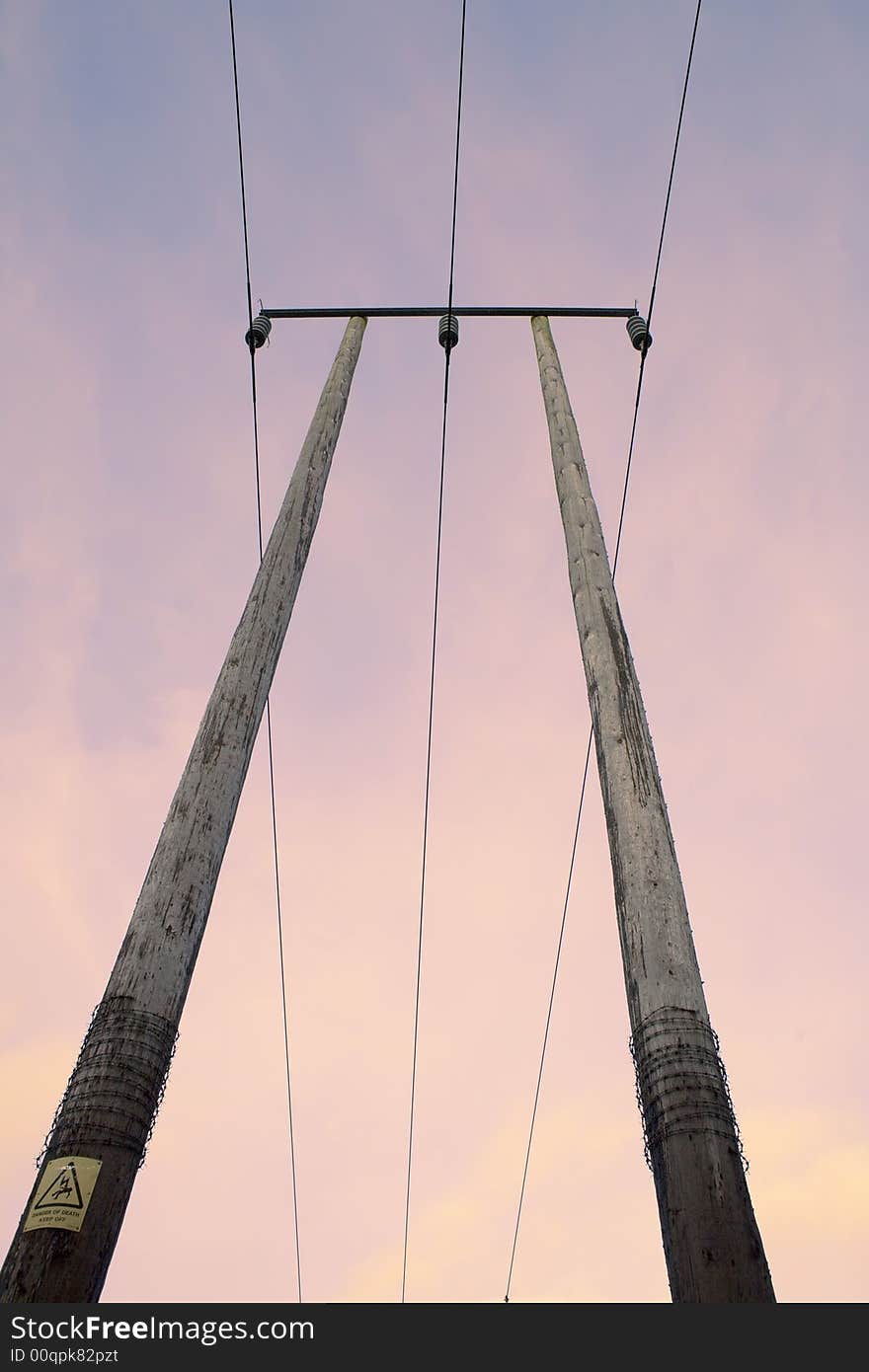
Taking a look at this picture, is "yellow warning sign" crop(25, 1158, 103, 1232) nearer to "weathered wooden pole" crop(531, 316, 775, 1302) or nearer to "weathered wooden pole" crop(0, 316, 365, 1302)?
"weathered wooden pole" crop(0, 316, 365, 1302)

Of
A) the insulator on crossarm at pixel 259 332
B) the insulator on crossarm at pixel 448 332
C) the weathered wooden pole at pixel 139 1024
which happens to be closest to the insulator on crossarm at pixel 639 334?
the insulator on crossarm at pixel 448 332

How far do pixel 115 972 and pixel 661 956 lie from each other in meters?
2.97

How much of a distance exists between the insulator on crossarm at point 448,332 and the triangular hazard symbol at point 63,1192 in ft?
33.6

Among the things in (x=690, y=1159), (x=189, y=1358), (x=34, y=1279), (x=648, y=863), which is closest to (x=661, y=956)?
(x=648, y=863)

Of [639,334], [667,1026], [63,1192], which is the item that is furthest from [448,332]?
[63,1192]

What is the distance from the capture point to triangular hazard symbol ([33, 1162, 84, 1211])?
4.12m

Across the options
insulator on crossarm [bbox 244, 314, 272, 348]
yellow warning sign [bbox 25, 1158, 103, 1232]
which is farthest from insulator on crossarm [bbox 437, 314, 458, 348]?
yellow warning sign [bbox 25, 1158, 103, 1232]

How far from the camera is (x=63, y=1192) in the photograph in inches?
164

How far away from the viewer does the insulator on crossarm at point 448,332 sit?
11.7m

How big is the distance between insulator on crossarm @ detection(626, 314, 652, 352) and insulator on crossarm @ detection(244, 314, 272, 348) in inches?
183

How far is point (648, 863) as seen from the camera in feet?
16.8

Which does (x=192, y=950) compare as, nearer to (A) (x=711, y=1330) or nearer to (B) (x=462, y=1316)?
(B) (x=462, y=1316)

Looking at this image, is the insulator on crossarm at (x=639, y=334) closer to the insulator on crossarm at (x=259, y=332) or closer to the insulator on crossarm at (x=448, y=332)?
the insulator on crossarm at (x=448, y=332)

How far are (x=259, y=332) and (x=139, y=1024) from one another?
29.7ft
